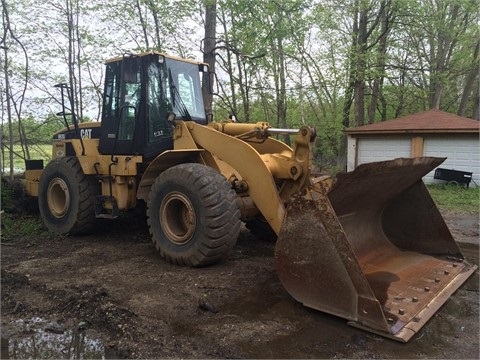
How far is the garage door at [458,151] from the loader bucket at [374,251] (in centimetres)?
1043

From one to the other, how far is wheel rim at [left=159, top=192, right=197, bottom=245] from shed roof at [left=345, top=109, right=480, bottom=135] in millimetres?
11918

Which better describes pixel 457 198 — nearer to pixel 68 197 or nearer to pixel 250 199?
pixel 250 199

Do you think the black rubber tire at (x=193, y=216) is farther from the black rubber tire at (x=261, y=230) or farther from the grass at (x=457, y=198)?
the grass at (x=457, y=198)

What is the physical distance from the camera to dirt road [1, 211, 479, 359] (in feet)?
9.70

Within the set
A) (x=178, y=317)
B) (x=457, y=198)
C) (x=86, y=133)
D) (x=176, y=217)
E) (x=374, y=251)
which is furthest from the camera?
(x=457, y=198)

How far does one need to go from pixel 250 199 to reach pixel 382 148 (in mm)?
12136

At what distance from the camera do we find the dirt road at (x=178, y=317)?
9.70ft

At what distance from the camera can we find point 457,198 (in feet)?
38.0

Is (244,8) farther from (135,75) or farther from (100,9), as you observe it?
(100,9)

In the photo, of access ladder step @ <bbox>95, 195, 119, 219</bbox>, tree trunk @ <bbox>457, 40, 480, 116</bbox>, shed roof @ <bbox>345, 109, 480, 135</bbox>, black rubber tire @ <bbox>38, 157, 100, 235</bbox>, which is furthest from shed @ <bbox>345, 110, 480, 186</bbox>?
black rubber tire @ <bbox>38, 157, 100, 235</bbox>

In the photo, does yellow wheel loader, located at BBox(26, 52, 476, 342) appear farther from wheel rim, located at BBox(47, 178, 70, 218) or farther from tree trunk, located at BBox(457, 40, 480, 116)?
tree trunk, located at BBox(457, 40, 480, 116)

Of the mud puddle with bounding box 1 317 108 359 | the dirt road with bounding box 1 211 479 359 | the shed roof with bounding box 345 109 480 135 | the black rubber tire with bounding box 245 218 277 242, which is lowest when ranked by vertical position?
the mud puddle with bounding box 1 317 108 359

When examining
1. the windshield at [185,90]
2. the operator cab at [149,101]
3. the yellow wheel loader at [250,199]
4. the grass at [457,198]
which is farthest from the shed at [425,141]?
the operator cab at [149,101]

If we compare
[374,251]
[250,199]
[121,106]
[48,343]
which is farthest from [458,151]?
[48,343]
